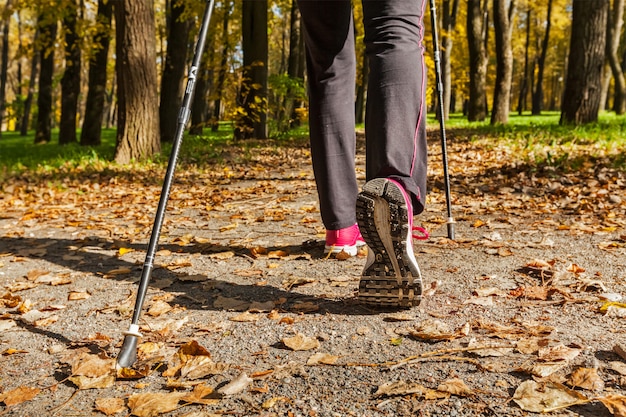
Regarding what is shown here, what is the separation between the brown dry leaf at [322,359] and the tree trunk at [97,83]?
52.9 feet

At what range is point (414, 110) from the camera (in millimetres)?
2334

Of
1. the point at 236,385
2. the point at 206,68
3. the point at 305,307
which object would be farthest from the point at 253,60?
the point at 236,385

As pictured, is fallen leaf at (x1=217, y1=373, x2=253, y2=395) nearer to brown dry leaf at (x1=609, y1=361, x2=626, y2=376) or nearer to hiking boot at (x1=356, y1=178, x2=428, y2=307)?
hiking boot at (x1=356, y1=178, x2=428, y2=307)

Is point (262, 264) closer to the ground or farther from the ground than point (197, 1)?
closer to the ground

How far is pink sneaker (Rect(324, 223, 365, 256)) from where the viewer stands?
327cm

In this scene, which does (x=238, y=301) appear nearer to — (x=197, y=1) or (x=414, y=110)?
(x=414, y=110)

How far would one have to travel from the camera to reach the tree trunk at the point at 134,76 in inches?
389

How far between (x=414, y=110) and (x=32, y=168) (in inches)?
365

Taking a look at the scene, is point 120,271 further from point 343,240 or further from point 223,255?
point 343,240

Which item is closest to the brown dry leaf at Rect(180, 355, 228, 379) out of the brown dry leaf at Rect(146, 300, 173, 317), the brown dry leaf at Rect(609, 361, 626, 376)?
the brown dry leaf at Rect(146, 300, 173, 317)

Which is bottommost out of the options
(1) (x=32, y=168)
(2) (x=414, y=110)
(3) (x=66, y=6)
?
(1) (x=32, y=168)

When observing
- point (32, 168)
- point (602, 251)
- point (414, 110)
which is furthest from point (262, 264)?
point (32, 168)

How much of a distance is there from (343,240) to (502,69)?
16491 millimetres

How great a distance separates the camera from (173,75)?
55.4 feet
